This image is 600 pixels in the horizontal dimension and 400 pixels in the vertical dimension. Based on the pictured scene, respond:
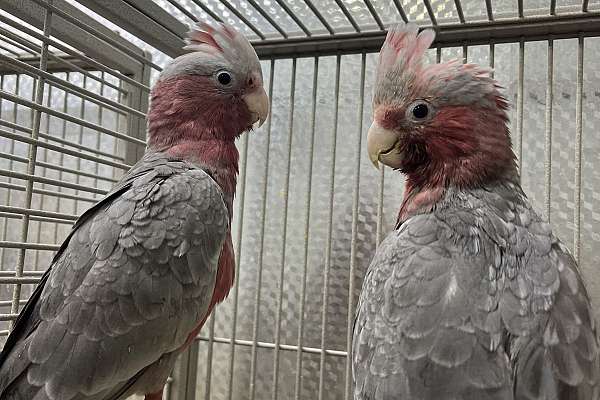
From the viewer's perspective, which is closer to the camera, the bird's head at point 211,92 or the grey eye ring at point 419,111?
the grey eye ring at point 419,111

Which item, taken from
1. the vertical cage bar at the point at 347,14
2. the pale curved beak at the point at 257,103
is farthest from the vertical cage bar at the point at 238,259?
the vertical cage bar at the point at 347,14

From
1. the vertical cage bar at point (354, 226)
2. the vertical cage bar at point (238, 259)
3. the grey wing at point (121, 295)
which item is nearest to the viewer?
the grey wing at point (121, 295)

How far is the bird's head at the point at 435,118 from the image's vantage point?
0.84 m

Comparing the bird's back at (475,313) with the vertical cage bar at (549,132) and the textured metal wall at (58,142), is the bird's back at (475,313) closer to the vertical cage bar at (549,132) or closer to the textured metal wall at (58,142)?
the vertical cage bar at (549,132)

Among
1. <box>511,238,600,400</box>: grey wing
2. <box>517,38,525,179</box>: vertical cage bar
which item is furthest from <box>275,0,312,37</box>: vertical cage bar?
<box>511,238,600,400</box>: grey wing

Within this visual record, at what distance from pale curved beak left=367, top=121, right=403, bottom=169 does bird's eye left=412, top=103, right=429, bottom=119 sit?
45 mm

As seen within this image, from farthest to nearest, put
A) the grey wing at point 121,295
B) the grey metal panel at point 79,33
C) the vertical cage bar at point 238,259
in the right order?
the vertical cage bar at point 238,259
the grey metal panel at point 79,33
the grey wing at point 121,295

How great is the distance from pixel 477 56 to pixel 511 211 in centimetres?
51

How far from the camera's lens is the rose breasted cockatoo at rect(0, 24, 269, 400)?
2.60ft

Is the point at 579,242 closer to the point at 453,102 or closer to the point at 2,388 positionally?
the point at 453,102

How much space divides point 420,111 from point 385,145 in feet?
0.26

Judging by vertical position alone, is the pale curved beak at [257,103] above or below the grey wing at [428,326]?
above

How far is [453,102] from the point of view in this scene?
2.78 feet

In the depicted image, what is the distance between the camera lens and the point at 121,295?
81 cm
